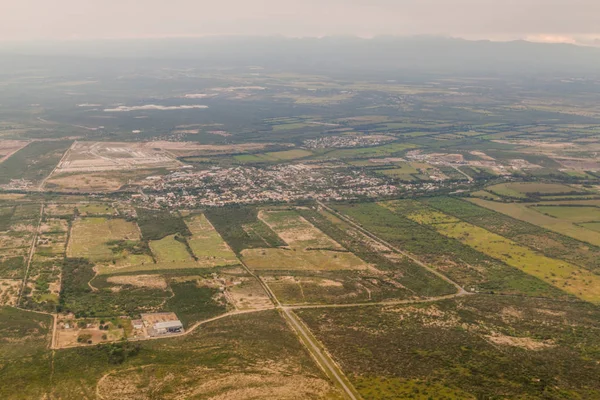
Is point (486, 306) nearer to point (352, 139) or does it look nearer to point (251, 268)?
point (251, 268)

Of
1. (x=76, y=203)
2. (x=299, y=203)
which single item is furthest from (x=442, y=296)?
(x=76, y=203)

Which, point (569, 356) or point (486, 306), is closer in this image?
point (569, 356)

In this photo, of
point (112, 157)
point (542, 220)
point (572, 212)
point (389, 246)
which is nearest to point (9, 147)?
point (112, 157)

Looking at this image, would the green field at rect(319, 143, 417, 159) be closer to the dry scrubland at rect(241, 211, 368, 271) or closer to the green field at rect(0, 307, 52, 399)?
the dry scrubland at rect(241, 211, 368, 271)

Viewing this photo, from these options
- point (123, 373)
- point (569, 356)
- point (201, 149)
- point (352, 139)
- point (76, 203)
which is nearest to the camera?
point (123, 373)

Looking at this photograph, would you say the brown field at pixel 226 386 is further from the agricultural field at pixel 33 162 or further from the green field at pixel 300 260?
the agricultural field at pixel 33 162

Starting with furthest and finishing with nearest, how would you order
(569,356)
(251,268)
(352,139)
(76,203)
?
(352,139)
(76,203)
(251,268)
(569,356)
